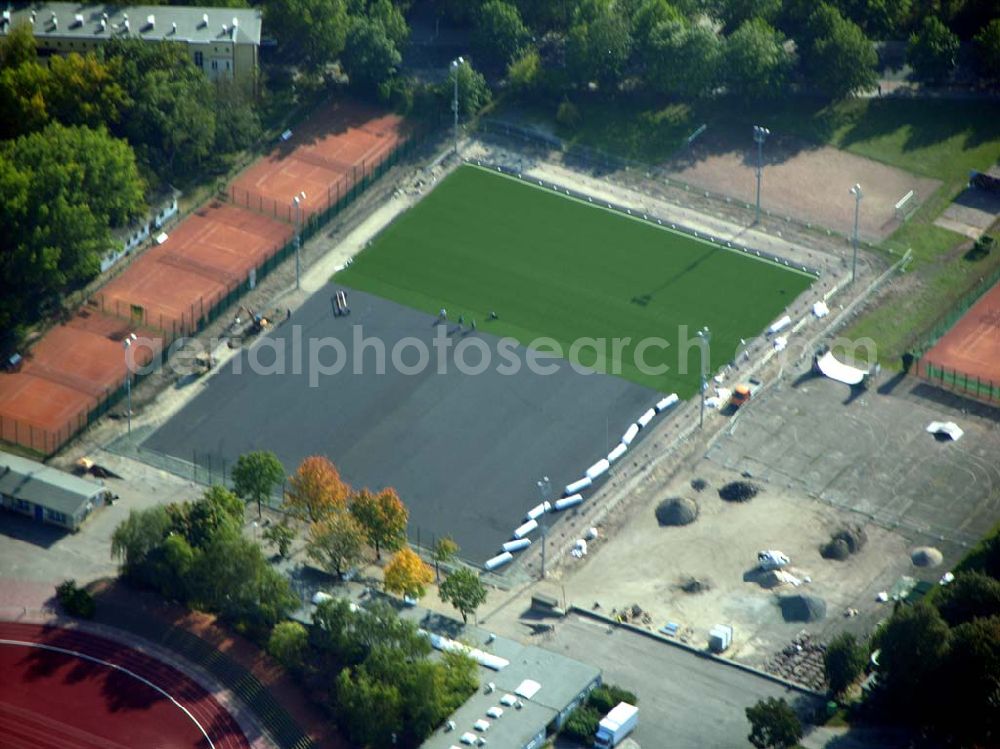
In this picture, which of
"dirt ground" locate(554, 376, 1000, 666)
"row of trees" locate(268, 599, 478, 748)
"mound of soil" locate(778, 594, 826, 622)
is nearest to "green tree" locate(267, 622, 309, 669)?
"row of trees" locate(268, 599, 478, 748)

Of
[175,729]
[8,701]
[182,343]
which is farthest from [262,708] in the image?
[182,343]

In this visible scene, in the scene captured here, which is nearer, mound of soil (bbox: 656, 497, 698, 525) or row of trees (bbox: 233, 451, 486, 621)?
row of trees (bbox: 233, 451, 486, 621)

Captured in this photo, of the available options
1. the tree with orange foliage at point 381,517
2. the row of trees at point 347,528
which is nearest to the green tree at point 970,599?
the row of trees at point 347,528

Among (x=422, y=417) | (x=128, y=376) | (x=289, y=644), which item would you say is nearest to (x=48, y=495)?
(x=128, y=376)

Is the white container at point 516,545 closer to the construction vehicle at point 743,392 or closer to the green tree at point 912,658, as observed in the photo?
the construction vehicle at point 743,392

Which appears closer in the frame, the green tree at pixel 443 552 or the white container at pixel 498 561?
the green tree at pixel 443 552

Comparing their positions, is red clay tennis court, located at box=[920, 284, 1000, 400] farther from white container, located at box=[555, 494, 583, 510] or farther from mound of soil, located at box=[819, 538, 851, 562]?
white container, located at box=[555, 494, 583, 510]

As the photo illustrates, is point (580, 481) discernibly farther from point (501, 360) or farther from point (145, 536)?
point (145, 536)
